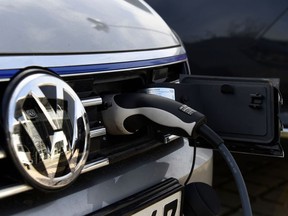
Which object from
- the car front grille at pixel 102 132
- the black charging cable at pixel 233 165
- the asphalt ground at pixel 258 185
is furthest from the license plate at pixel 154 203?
the asphalt ground at pixel 258 185

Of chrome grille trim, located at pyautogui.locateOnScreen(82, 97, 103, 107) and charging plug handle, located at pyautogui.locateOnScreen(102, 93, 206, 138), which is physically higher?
chrome grille trim, located at pyautogui.locateOnScreen(82, 97, 103, 107)

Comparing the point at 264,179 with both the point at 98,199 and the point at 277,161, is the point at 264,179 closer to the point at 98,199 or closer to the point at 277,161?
the point at 277,161

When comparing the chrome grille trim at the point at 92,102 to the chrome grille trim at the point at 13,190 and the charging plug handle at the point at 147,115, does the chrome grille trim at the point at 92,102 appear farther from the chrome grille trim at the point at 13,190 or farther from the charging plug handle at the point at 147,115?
the chrome grille trim at the point at 13,190

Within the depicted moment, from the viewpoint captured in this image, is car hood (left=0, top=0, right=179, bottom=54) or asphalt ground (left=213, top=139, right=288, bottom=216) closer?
car hood (left=0, top=0, right=179, bottom=54)

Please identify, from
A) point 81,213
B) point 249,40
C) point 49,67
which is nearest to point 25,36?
point 49,67

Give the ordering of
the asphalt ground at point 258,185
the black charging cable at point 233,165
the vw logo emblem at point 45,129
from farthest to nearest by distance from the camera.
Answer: the asphalt ground at point 258,185
the black charging cable at point 233,165
the vw logo emblem at point 45,129

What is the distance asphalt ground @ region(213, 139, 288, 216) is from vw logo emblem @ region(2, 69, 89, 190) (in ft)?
5.23

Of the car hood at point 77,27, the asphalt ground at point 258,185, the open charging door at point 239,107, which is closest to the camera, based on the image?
the car hood at point 77,27

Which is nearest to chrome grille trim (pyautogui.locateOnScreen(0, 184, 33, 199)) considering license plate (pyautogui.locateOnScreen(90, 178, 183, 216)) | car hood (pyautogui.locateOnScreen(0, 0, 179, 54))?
license plate (pyautogui.locateOnScreen(90, 178, 183, 216))

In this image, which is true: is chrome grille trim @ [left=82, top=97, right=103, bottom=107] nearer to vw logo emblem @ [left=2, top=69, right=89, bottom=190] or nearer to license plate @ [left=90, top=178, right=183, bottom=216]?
vw logo emblem @ [left=2, top=69, right=89, bottom=190]

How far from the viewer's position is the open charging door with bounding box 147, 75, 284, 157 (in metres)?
1.71

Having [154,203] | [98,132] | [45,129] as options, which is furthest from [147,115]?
[45,129]

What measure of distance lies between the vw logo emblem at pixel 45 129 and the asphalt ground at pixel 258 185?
1.59 m

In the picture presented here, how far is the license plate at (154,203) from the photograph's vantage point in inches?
60.2
